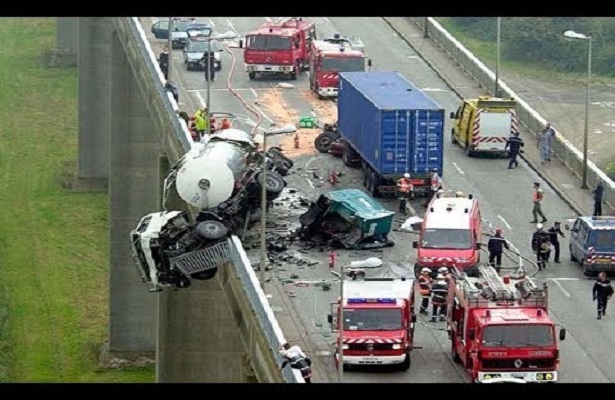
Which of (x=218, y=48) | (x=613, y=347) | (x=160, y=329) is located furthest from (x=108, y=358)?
(x=613, y=347)

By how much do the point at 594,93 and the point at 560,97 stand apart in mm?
1876

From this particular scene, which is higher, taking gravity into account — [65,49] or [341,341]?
[341,341]

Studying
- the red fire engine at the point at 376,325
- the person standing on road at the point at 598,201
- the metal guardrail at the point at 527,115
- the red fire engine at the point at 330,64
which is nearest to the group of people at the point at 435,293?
the red fire engine at the point at 376,325

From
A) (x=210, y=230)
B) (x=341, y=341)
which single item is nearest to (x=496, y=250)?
(x=210, y=230)

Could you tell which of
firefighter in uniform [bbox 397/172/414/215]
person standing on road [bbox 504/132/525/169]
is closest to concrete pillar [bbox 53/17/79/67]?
person standing on road [bbox 504/132/525/169]

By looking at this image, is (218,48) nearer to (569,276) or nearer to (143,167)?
(143,167)

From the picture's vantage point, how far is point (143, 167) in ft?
236

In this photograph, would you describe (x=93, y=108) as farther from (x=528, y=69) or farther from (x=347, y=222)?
(x=347, y=222)

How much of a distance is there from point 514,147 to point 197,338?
1044 centimetres

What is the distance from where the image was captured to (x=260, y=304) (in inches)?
1287

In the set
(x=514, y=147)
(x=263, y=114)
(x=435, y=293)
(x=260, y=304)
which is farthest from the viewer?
(x=263, y=114)

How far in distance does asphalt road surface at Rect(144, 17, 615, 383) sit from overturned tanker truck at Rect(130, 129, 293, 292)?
1.05 meters

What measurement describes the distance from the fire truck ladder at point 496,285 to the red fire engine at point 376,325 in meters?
1.47

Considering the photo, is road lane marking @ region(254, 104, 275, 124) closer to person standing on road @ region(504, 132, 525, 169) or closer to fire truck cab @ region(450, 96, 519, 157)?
fire truck cab @ region(450, 96, 519, 157)
